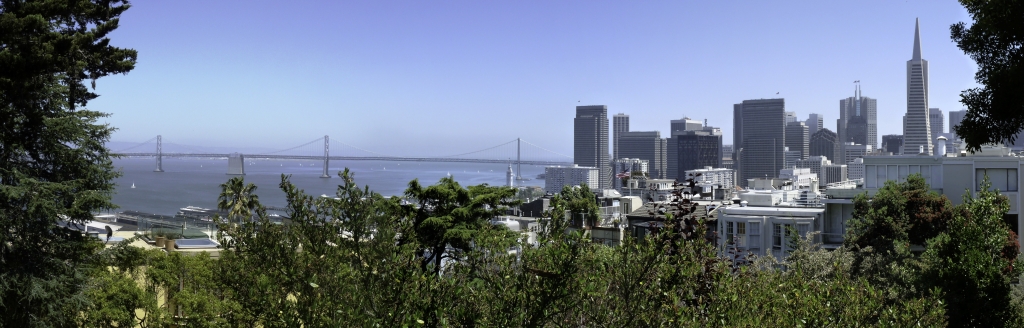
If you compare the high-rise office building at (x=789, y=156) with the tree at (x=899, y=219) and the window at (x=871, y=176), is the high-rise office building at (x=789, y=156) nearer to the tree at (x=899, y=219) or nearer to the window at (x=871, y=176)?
the window at (x=871, y=176)

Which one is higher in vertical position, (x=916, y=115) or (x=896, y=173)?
(x=916, y=115)

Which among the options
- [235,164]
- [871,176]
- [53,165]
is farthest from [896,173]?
[235,164]

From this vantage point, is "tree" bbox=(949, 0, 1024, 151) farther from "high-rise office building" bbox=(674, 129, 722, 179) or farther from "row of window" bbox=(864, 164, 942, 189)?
"high-rise office building" bbox=(674, 129, 722, 179)

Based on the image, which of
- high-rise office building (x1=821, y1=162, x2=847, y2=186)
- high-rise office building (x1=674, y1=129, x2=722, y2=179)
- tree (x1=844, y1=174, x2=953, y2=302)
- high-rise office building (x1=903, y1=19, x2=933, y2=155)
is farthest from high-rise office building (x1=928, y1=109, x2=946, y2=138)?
tree (x1=844, y1=174, x2=953, y2=302)

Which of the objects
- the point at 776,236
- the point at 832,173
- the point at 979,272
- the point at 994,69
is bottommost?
the point at 776,236

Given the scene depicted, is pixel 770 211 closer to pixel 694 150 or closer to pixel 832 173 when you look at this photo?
pixel 832 173
